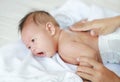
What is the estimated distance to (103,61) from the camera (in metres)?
1.30

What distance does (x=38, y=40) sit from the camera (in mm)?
1266

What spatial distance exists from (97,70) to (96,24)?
298 millimetres

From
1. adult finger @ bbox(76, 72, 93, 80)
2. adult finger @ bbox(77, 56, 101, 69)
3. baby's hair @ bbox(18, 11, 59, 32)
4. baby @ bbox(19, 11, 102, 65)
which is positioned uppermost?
baby's hair @ bbox(18, 11, 59, 32)

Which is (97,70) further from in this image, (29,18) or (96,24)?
(29,18)

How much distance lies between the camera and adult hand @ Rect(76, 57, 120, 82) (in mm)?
1092

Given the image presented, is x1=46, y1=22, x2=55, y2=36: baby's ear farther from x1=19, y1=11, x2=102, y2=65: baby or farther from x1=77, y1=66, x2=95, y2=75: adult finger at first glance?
x1=77, y1=66, x2=95, y2=75: adult finger

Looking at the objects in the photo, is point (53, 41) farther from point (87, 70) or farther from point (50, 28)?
point (87, 70)

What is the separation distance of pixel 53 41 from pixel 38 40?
0.08 m

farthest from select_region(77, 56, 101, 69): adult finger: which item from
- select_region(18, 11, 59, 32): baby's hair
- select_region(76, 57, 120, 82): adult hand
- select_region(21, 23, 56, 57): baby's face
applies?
select_region(18, 11, 59, 32): baby's hair

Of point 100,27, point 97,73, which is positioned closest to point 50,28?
point 100,27

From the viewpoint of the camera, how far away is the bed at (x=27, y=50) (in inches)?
47.4

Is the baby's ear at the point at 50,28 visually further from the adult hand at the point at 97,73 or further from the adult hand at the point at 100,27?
the adult hand at the point at 97,73

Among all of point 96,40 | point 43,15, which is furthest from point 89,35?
point 43,15

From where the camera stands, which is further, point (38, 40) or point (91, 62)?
point (38, 40)
